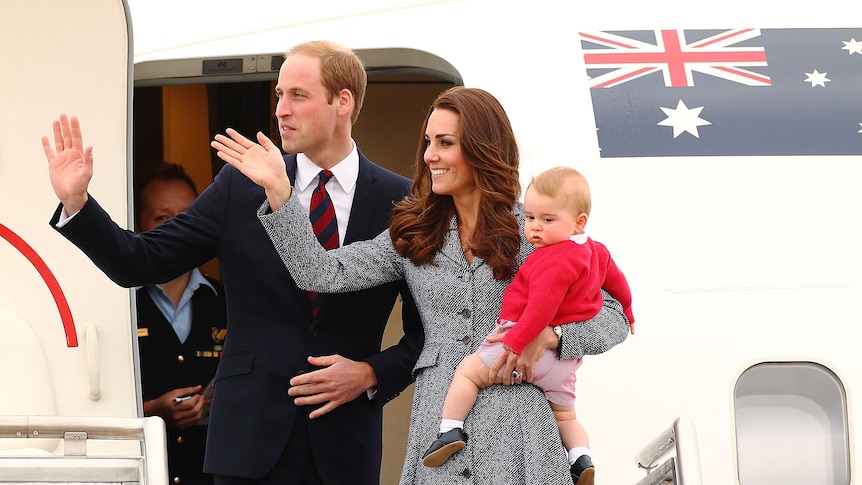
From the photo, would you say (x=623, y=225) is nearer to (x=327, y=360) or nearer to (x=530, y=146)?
(x=530, y=146)

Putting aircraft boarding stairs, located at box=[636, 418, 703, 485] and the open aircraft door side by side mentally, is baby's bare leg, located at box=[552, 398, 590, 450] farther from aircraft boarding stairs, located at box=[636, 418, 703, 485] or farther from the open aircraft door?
the open aircraft door

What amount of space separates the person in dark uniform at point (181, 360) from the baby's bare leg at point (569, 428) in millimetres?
2002

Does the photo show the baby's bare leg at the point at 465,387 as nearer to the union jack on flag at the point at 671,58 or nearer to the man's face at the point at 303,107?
the man's face at the point at 303,107

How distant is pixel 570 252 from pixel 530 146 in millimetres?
1285

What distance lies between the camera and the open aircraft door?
392cm

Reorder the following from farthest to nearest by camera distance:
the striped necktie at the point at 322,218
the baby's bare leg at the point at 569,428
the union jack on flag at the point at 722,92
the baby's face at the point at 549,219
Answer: the union jack on flag at the point at 722,92 < the striped necktie at the point at 322,218 < the baby's bare leg at the point at 569,428 < the baby's face at the point at 549,219

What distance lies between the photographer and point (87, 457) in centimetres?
292

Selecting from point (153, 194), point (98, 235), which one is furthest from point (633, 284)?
point (153, 194)

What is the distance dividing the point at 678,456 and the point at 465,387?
630mm

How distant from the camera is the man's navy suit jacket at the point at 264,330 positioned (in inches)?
131

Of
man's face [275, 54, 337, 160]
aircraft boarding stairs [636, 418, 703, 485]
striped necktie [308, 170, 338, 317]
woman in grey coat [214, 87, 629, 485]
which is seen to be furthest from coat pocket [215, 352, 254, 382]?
aircraft boarding stairs [636, 418, 703, 485]

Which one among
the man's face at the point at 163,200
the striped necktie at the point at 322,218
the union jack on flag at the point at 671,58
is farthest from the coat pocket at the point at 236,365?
the man's face at the point at 163,200

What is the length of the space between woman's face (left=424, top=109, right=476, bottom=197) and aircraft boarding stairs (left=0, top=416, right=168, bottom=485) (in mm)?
910

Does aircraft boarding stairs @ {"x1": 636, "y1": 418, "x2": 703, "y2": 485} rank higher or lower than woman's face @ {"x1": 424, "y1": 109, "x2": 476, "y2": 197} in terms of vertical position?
lower
